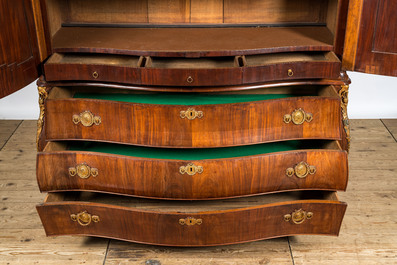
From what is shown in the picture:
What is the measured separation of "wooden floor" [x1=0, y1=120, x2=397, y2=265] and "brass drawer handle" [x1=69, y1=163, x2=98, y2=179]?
0.39 m

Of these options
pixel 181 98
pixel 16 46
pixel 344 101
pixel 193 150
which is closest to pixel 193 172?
pixel 193 150

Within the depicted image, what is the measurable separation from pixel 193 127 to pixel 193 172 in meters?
0.17

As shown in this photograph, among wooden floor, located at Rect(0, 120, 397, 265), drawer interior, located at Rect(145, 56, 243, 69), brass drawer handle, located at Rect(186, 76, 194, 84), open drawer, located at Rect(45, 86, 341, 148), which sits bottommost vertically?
wooden floor, located at Rect(0, 120, 397, 265)

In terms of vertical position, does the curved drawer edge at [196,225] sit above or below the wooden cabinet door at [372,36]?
below

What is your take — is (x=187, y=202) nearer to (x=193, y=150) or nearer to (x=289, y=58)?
(x=193, y=150)

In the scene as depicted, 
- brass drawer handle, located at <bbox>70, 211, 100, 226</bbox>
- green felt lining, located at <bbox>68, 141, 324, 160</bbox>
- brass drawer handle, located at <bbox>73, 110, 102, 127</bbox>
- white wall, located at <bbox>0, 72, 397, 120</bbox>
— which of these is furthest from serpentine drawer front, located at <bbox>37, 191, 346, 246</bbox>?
white wall, located at <bbox>0, 72, 397, 120</bbox>

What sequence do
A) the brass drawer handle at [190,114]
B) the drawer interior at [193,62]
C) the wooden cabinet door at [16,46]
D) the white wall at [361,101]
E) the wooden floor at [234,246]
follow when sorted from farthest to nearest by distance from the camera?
the white wall at [361,101] < the wooden floor at [234,246] < the drawer interior at [193,62] < the brass drawer handle at [190,114] < the wooden cabinet door at [16,46]

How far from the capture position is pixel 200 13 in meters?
2.38

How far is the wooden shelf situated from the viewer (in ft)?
6.63

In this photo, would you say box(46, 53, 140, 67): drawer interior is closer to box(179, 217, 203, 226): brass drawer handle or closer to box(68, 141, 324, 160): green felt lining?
box(68, 141, 324, 160): green felt lining

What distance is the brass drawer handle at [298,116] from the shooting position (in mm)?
1943

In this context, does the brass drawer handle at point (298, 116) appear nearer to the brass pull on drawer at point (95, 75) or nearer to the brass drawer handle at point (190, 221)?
the brass drawer handle at point (190, 221)

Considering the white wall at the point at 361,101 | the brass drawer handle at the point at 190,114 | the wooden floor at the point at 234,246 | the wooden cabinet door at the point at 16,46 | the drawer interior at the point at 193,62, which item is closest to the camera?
the wooden cabinet door at the point at 16,46

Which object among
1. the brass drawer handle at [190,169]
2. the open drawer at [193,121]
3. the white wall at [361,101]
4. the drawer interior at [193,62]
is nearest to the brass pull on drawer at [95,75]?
the open drawer at [193,121]
